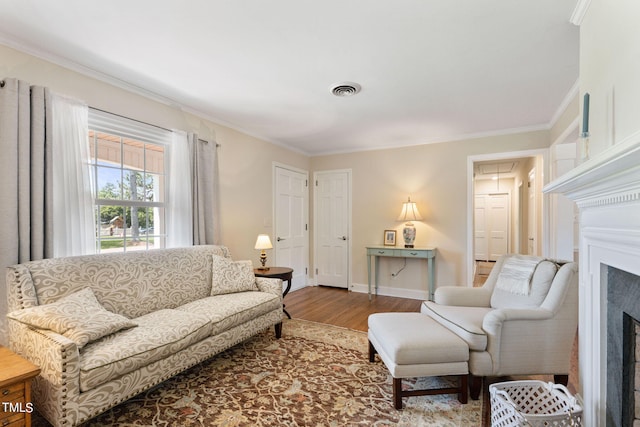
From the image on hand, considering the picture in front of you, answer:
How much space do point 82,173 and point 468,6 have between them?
284 centimetres

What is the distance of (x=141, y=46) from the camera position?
207 centimetres

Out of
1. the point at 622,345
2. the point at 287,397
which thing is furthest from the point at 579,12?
the point at 287,397

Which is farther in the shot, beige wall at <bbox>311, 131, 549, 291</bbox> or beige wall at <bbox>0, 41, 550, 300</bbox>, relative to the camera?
beige wall at <bbox>311, 131, 549, 291</bbox>

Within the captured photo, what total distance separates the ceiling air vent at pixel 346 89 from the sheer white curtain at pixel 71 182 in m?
2.01

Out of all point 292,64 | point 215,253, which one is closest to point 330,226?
point 215,253

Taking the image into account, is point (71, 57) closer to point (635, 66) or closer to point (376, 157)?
point (635, 66)

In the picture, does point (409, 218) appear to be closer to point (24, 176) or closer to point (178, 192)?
point (178, 192)

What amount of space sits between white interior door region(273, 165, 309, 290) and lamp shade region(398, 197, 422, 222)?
167 centimetres

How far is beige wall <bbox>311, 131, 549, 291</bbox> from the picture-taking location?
4156 millimetres

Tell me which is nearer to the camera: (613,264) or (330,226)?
(613,264)

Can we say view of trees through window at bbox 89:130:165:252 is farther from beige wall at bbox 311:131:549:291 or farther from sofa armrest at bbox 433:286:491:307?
beige wall at bbox 311:131:549:291

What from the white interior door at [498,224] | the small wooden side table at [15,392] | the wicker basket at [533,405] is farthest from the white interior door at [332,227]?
the white interior door at [498,224]

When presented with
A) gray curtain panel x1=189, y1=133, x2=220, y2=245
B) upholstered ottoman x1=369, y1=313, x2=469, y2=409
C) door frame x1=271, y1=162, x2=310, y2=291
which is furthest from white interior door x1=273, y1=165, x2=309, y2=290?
upholstered ottoman x1=369, y1=313, x2=469, y2=409

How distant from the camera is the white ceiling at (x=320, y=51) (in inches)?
67.3
